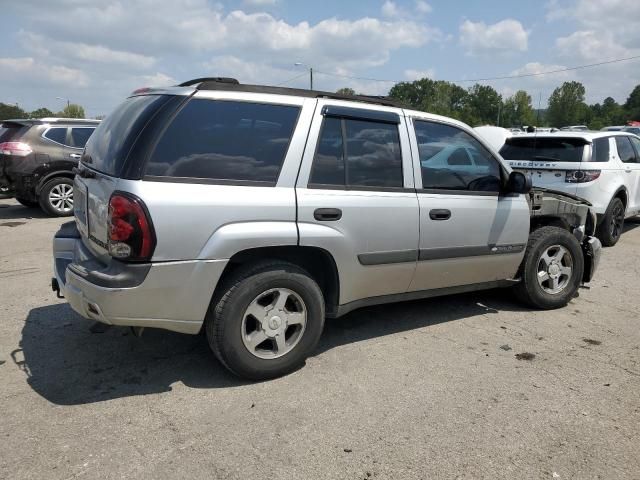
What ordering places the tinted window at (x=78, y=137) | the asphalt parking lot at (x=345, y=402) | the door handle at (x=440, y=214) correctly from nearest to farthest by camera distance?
the asphalt parking lot at (x=345, y=402) → the door handle at (x=440, y=214) → the tinted window at (x=78, y=137)

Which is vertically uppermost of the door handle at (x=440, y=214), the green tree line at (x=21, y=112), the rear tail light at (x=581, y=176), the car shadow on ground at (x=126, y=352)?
the green tree line at (x=21, y=112)

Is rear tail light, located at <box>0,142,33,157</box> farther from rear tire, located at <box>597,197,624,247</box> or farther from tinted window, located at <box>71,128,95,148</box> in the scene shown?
rear tire, located at <box>597,197,624,247</box>

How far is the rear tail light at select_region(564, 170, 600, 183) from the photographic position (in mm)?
7316

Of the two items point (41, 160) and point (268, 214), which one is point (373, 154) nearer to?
point (268, 214)

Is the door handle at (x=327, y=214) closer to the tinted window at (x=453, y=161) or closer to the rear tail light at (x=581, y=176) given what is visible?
the tinted window at (x=453, y=161)

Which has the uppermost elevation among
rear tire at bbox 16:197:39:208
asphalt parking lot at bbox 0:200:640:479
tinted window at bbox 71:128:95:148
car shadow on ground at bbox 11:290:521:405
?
tinted window at bbox 71:128:95:148

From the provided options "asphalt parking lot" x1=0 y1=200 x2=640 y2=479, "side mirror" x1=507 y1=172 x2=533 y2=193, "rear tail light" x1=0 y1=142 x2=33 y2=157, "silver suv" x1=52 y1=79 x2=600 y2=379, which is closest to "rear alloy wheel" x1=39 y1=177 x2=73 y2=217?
"rear tail light" x1=0 y1=142 x2=33 y2=157

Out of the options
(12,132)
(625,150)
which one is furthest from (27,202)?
(625,150)

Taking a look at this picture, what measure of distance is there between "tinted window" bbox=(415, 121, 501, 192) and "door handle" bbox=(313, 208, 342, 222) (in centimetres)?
86

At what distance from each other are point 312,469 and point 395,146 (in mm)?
2315

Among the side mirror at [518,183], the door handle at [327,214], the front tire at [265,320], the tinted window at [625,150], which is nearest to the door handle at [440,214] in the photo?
the side mirror at [518,183]

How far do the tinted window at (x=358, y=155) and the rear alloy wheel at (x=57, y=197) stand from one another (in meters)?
7.59

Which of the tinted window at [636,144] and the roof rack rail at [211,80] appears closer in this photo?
the roof rack rail at [211,80]

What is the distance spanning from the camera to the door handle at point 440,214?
13.0 feet
